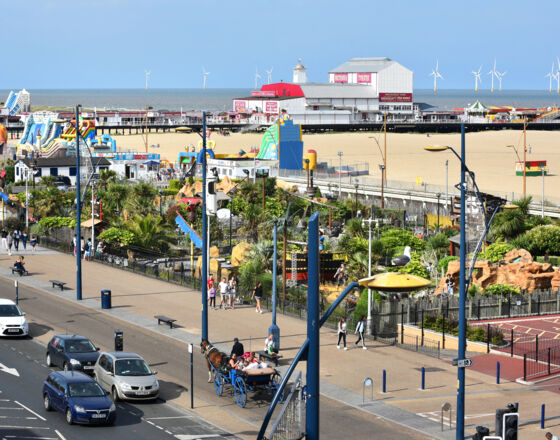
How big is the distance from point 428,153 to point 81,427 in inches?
4490

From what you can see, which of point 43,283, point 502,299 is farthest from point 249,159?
point 502,299

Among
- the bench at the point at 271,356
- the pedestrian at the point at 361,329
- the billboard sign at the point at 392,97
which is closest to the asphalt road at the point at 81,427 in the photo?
the bench at the point at 271,356

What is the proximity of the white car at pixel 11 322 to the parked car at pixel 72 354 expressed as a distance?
178 inches

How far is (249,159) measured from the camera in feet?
322

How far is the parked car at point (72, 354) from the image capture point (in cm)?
2955

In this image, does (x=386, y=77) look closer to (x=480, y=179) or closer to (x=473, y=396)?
(x=480, y=179)

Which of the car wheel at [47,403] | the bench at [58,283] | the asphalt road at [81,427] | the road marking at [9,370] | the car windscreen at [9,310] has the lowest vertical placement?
the asphalt road at [81,427]

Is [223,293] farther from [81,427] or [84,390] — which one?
[81,427]

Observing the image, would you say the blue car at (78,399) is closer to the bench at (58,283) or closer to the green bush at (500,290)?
the bench at (58,283)

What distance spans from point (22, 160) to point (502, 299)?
60.2 m

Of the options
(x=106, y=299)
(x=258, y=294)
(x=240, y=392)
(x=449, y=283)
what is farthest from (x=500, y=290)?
(x=240, y=392)

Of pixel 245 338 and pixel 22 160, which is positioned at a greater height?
pixel 22 160

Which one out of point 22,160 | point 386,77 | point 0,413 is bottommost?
point 0,413

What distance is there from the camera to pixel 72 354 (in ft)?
98.9
